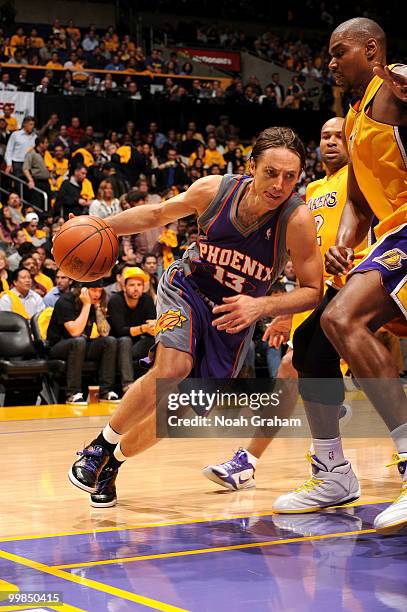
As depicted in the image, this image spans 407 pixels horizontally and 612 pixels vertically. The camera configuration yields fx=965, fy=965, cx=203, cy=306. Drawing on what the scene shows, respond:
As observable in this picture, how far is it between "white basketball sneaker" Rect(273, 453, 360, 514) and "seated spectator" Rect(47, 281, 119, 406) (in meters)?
5.06

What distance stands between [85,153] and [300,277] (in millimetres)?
11856

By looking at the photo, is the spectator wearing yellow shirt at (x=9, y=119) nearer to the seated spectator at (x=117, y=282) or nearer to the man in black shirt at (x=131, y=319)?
the seated spectator at (x=117, y=282)

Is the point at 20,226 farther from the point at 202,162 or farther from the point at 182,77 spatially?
the point at 182,77

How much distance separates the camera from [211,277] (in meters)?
4.61

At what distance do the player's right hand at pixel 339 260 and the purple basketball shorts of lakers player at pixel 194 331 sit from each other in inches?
34.0

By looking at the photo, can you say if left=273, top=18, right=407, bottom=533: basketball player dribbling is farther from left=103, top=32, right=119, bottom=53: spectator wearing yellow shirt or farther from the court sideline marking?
left=103, top=32, right=119, bottom=53: spectator wearing yellow shirt

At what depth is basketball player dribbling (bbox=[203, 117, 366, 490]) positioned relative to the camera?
5.11m

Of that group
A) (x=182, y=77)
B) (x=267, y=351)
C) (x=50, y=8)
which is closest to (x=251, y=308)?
(x=267, y=351)

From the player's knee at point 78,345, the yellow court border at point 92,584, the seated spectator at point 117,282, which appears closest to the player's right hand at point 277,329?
the yellow court border at point 92,584

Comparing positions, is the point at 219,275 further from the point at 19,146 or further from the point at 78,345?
the point at 19,146

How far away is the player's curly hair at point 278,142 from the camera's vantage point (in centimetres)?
433

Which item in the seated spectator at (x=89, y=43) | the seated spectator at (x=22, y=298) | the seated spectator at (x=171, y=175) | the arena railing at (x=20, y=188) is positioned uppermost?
the seated spectator at (x=89, y=43)

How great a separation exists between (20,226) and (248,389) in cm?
475

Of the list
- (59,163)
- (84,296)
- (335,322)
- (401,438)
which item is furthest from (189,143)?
(401,438)
